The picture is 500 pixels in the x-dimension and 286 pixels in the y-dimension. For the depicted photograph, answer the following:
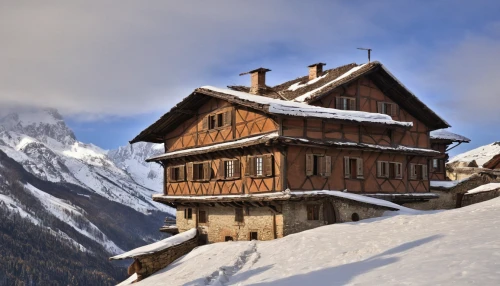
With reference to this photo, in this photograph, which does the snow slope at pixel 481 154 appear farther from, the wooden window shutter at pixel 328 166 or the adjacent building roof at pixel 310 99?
the wooden window shutter at pixel 328 166

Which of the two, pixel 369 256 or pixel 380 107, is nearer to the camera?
pixel 369 256

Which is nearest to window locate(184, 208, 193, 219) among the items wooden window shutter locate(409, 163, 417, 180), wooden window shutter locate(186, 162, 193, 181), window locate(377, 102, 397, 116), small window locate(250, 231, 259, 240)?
wooden window shutter locate(186, 162, 193, 181)

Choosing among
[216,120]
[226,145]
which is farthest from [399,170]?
[216,120]

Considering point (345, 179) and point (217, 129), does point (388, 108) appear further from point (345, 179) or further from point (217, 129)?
point (217, 129)

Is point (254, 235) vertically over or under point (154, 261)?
over

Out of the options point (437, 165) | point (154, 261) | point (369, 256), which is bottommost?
point (154, 261)

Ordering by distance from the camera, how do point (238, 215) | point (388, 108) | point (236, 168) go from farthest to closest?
point (388, 108)
point (238, 215)
point (236, 168)

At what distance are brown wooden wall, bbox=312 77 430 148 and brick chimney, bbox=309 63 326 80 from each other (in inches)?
147

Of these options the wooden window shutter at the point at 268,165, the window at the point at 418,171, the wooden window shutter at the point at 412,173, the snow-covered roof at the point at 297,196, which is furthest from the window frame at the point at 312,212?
the window at the point at 418,171

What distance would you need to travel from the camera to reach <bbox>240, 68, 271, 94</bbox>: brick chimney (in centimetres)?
3503

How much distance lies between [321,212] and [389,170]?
275 inches

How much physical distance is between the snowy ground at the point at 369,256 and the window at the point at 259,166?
3.89m

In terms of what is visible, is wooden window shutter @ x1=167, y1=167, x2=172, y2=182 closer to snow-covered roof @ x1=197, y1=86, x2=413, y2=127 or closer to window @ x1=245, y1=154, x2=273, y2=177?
snow-covered roof @ x1=197, y1=86, x2=413, y2=127

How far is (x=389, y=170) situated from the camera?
109 ft
